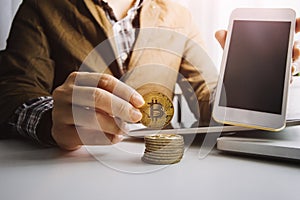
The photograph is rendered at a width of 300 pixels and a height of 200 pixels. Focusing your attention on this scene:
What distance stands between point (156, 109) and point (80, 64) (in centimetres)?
60

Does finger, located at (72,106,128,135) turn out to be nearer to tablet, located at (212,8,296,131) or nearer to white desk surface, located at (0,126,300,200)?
white desk surface, located at (0,126,300,200)

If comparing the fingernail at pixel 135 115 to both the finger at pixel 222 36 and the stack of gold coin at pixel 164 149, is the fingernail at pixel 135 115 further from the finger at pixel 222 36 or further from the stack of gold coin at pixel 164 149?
the finger at pixel 222 36

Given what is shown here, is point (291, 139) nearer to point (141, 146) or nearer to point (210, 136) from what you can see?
point (210, 136)

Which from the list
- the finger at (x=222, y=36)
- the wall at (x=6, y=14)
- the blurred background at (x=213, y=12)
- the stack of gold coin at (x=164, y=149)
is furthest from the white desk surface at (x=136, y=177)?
the blurred background at (x=213, y=12)

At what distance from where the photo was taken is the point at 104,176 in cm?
52

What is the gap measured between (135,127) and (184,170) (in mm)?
289

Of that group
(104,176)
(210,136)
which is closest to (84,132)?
(104,176)

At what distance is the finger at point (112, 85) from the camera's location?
55cm

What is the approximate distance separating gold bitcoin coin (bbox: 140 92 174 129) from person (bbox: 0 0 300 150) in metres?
0.03

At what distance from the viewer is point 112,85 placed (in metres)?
0.57

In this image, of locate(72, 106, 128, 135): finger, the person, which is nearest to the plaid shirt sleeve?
the person

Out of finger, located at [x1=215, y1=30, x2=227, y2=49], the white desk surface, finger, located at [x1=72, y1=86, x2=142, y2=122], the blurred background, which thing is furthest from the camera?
the blurred background

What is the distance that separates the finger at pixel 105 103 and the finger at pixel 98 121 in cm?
1

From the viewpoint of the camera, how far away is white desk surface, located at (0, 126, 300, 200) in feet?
1.45
